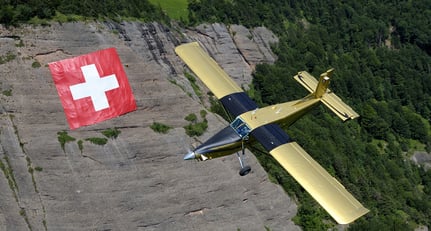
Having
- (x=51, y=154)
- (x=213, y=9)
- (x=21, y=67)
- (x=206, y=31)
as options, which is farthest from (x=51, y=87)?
(x=213, y=9)

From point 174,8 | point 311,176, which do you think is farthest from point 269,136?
point 174,8

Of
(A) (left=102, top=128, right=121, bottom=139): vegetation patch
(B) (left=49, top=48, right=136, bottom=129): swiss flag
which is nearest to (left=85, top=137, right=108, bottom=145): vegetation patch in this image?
(A) (left=102, top=128, right=121, bottom=139): vegetation patch

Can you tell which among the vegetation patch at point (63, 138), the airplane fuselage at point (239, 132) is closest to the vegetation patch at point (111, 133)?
the vegetation patch at point (63, 138)

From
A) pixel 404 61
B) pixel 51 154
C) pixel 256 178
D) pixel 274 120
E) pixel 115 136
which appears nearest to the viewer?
pixel 274 120

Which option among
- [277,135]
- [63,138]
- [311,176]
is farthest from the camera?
[63,138]

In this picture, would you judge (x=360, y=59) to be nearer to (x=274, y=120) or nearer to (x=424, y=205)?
(x=424, y=205)

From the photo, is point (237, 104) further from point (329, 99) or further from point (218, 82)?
point (329, 99)

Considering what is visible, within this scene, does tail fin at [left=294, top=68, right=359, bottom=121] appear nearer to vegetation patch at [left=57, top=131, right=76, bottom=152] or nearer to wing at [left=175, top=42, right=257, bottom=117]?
wing at [left=175, top=42, right=257, bottom=117]
